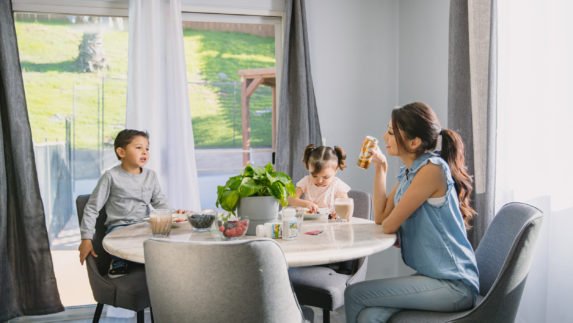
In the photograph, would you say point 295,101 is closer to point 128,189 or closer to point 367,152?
point 128,189

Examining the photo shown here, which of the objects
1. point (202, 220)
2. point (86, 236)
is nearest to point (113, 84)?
point (86, 236)

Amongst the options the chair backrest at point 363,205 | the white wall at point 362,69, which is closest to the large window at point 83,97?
the white wall at point 362,69

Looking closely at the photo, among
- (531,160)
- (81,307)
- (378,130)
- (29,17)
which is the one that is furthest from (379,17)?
(81,307)

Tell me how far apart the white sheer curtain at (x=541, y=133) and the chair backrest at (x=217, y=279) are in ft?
5.13

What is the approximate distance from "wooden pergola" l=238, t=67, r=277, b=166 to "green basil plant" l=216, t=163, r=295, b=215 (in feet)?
5.94

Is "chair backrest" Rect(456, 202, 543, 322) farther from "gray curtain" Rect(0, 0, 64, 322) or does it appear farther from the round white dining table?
"gray curtain" Rect(0, 0, 64, 322)

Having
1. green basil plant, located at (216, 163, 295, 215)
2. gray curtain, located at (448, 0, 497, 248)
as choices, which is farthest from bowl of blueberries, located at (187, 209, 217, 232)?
gray curtain, located at (448, 0, 497, 248)

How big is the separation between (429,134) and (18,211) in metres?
2.61

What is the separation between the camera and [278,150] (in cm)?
353

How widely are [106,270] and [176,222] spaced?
52 centimetres

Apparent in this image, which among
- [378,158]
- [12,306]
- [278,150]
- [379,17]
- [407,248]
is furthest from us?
[379,17]

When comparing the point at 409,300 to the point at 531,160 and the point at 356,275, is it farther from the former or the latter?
the point at 531,160

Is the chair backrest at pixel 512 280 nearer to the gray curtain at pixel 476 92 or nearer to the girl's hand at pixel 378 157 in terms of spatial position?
the girl's hand at pixel 378 157

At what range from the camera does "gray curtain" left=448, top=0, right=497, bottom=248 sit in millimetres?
2510
